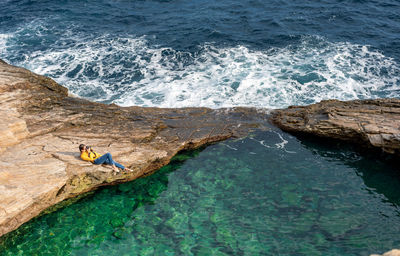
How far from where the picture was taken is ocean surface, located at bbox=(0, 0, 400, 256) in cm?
1331

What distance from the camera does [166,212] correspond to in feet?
47.8

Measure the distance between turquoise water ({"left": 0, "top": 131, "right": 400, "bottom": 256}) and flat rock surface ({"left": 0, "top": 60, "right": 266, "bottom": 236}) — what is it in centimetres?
89

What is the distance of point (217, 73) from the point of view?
27562mm

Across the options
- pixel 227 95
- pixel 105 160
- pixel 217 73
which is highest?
pixel 217 73

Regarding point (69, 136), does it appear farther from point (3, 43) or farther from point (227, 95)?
point (3, 43)

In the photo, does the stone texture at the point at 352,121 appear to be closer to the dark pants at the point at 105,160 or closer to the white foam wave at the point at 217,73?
the white foam wave at the point at 217,73

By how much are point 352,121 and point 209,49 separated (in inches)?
652

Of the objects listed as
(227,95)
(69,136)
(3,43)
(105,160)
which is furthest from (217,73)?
(3,43)

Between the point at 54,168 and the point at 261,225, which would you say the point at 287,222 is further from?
the point at 54,168

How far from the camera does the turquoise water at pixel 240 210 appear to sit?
42.3 feet

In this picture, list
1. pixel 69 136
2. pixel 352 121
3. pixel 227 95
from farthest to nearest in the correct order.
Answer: pixel 227 95, pixel 352 121, pixel 69 136

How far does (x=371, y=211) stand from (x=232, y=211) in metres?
6.03

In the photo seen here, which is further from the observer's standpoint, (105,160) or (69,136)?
(69,136)

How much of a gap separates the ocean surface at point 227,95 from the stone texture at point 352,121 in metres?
0.82
